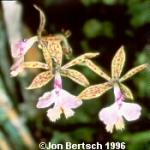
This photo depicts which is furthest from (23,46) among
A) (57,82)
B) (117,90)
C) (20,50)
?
(117,90)

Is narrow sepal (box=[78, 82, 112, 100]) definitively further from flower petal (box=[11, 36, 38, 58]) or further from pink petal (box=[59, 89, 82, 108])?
flower petal (box=[11, 36, 38, 58])

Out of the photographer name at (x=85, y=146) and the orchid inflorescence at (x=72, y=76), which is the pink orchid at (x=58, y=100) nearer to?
the orchid inflorescence at (x=72, y=76)

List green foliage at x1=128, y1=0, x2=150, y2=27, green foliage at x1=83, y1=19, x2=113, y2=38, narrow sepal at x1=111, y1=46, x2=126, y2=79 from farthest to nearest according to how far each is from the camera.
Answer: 1. green foliage at x1=83, y1=19, x2=113, y2=38
2. green foliage at x1=128, y1=0, x2=150, y2=27
3. narrow sepal at x1=111, y1=46, x2=126, y2=79

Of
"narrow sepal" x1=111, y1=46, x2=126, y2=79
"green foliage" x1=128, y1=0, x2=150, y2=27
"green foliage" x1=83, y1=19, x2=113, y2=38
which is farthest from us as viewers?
"green foliage" x1=83, y1=19, x2=113, y2=38

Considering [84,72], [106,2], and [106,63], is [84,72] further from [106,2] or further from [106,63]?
[106,2]

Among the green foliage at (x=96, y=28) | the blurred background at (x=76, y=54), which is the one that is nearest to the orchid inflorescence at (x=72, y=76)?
the blurred background at (x=76, y=54)

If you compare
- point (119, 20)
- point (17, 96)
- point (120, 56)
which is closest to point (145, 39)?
point (119, 20)

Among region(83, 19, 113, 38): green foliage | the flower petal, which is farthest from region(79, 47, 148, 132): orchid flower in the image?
region(83, 19, 113, 38): green foliage
